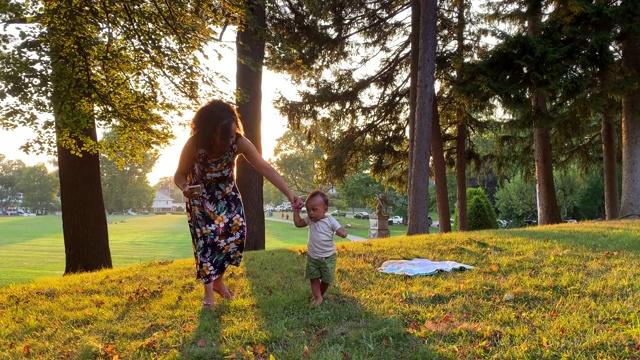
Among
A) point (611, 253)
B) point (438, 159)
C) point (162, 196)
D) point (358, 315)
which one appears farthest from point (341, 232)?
point (162, 196)

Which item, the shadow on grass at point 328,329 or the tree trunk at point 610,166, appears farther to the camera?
the tree trunk at point 610,166

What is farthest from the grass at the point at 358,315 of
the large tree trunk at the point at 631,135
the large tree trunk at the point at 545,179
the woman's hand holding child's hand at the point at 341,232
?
the large tree trunk at the point at 545,179

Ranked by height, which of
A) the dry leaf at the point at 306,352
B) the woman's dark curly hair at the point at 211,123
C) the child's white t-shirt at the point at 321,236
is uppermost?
the woman's dark curly hair at the point at 211,123

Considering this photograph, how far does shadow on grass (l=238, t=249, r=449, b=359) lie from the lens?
2.80 metres

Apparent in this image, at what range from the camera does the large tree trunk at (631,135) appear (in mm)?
11383

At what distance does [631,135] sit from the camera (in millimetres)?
11586

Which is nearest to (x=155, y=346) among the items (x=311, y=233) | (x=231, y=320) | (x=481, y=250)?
(x=231, y=320)

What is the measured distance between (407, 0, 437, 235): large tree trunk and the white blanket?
245 inches

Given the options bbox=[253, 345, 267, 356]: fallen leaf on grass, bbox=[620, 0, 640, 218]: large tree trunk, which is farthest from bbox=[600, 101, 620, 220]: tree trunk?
bbox=[253, 345, 267, 356]: fallen leaf on grass

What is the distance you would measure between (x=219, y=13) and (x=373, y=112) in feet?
27.3

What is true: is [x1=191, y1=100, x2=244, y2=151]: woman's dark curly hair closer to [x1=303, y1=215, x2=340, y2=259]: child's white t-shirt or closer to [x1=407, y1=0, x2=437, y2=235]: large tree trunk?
[x1=303, y1=215, x2=340, y2=259]: child's white t-shirt

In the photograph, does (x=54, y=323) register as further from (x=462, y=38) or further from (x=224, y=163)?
(x=462, y=38)

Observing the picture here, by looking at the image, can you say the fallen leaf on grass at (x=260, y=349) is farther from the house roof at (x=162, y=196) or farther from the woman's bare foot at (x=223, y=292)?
the house roof at (x=162, y=196)

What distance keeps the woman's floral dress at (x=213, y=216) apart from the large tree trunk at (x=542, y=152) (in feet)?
35.1
